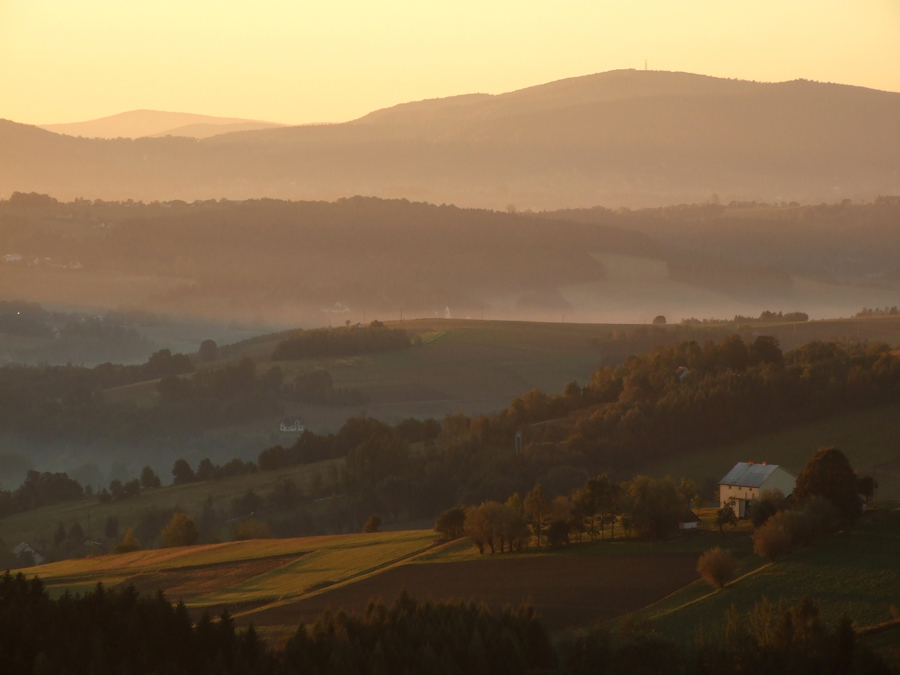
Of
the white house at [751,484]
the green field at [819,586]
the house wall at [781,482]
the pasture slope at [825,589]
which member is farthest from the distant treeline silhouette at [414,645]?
the house wall at [781,482]

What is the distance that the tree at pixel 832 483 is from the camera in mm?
40812

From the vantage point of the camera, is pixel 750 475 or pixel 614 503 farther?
pixel 750 475

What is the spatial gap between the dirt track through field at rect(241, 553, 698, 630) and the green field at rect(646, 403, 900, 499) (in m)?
16.8

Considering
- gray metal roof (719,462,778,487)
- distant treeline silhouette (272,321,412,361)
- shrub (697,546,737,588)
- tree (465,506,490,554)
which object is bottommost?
shrub (697,546,737,588)

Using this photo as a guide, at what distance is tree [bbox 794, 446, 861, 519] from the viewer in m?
40.8

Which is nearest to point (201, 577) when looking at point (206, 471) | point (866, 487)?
point (866, 487)

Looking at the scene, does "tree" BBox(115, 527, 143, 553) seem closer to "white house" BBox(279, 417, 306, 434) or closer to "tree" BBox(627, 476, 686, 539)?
"tree" BBox(627, 476, 686, 539)

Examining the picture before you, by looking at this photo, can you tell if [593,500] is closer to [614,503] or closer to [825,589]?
[614,503]

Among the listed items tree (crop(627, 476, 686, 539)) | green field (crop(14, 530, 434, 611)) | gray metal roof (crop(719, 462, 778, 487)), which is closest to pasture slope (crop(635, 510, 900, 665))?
tree (crop(627, 476, 686, 539))

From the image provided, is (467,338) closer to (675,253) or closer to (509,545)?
(509,545)

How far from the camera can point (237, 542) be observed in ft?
184

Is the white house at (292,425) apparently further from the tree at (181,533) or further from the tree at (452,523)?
the tree at (452,523)

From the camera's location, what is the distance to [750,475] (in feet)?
158

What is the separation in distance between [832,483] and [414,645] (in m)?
19.0
